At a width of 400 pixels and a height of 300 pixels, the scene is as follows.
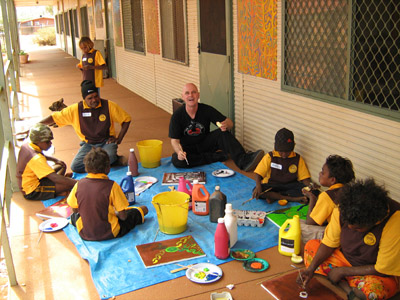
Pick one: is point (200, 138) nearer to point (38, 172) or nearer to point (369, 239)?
point (38, 172)

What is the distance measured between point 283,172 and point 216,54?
296 cm

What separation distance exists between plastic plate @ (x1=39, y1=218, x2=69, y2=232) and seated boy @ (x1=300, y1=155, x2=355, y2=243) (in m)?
2.39

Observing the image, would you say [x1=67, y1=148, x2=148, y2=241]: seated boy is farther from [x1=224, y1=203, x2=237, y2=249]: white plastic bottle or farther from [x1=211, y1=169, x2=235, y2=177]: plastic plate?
[x1=211, y1=169, x2=235, y2=177]: plastic plate

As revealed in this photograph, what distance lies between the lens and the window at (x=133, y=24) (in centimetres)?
1186

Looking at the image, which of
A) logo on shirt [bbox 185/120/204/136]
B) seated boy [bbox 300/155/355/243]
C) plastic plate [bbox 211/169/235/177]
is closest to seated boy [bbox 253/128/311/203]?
plastic plate [bbox 211/169/235/177]

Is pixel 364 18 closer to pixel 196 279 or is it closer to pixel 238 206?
pixel 238 206

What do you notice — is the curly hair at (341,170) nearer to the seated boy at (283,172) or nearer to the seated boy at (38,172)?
the seated boy at (283,172)

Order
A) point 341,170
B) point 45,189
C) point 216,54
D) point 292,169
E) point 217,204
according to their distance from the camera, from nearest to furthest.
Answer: point 341,170
point 217,204
point 292,169
point 45,189
point 216,54

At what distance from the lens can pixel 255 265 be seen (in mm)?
3699

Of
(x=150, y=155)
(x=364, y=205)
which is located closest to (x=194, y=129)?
(x=150, y=155)

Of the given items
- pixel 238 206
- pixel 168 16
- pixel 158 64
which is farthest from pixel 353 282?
pixel 158 64

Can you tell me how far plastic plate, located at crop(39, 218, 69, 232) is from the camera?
177 inches

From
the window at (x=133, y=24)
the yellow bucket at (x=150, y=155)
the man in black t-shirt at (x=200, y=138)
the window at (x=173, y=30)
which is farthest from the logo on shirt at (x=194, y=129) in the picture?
the window at (x=133, y=24)

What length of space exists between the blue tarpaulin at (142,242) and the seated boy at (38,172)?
6.2 inches
